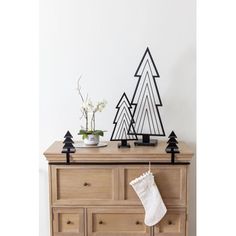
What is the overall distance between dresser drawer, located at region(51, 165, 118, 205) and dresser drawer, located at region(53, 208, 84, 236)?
5 centimetres

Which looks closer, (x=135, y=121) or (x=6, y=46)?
(x=6, y=46)

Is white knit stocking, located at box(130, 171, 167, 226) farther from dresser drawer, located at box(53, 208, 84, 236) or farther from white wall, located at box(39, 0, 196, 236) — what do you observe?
white wall, located at box(39, 0, 196, 236)

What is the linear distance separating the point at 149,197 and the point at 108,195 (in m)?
0.24

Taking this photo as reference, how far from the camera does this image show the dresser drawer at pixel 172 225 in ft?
6.52

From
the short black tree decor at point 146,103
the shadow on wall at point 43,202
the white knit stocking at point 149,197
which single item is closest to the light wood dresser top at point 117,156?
the white knit stocking at point 149,197

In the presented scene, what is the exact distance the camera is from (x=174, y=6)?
7.75 feet

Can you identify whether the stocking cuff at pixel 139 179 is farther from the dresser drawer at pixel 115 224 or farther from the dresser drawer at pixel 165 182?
the dresser drawer at pixel 115 224

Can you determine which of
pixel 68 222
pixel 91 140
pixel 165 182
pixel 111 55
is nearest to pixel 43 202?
pixel 68 222

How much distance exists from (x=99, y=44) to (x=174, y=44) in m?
0.52

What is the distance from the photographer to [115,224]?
200 cm

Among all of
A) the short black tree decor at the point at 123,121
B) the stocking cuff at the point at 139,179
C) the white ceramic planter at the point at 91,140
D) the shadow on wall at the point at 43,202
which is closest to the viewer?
the stocking cuff at the point at 139,179

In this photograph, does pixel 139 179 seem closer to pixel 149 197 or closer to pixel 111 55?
pixel 149 197
